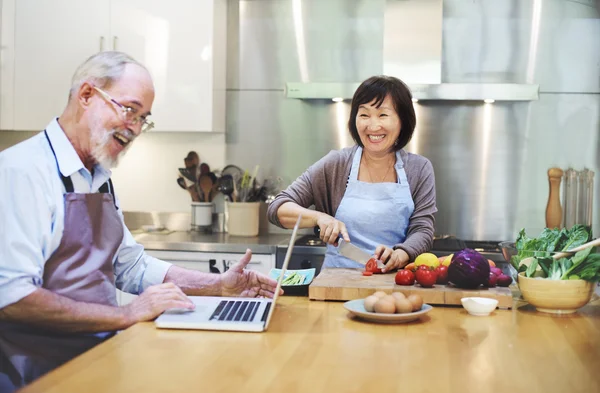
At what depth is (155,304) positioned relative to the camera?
1970mm

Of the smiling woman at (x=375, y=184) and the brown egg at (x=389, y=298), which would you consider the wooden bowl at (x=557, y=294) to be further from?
the smiling woman at (x=375, y=184)

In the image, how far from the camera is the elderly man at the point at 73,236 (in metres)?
1.86

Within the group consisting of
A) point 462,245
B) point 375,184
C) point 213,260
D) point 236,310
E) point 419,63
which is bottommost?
point 213,260

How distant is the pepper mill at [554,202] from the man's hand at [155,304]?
2769 millimetres

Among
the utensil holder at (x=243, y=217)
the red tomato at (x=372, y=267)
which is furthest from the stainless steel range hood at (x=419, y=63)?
the red tomato at (x=372, y=267)

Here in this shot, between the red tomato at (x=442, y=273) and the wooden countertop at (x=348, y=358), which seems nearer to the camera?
the wooden countertop at (x=348, y=358)

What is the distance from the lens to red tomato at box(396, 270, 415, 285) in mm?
2300

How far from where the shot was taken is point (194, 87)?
4.09m

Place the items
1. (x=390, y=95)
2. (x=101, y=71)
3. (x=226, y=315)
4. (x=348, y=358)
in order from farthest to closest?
(x=390, y=95)
(x=101, y=71)
(x=226, y=315)
(x=348, y=358)

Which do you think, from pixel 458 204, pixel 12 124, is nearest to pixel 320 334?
pixel 458 204

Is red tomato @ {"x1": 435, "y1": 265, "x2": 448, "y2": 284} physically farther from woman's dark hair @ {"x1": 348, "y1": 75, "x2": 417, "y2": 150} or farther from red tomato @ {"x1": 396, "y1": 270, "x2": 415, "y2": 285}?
woman's dark hair @ {"x1": 348, "y1": 75, "x2": 417, "y2": 150}

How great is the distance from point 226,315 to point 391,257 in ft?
2.91

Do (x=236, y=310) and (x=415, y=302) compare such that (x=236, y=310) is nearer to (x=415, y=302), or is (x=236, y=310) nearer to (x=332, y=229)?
(x=415, y=302)

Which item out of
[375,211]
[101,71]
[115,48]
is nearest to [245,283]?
[101,71]
